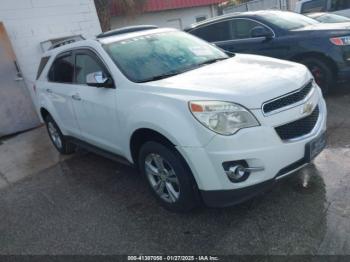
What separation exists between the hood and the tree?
9.05 meters

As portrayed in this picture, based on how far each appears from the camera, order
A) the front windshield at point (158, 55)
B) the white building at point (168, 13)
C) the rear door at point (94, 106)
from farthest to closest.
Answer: the white building at point (168, 13) < the rear door at point (94, 106) < the front windshield at point (158, 55)

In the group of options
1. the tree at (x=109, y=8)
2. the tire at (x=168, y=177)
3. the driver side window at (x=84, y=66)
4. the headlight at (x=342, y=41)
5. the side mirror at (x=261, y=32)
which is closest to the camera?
the tire at (x=168, y=177)

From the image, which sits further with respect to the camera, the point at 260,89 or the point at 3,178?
the point at 3,178

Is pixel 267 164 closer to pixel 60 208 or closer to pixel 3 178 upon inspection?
pixel 60 208

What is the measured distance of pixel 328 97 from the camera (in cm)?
644

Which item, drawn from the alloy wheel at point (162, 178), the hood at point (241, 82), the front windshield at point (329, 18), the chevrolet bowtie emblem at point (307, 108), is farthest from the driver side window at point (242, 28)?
the alloy wheel at point (162, 178)

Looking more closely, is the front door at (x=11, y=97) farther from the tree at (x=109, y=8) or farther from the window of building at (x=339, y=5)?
the window of building at (x=339, y=5)

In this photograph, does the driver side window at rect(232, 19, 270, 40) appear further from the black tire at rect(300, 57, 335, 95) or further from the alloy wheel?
the alloy wheel

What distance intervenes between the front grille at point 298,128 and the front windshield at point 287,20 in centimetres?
374

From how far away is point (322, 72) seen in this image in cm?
620

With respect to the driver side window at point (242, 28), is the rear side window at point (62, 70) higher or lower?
higher

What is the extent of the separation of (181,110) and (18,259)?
209 centimetres

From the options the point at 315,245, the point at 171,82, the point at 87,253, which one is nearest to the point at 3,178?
the point at 87,253

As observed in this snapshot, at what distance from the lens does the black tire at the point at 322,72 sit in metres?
6.16
